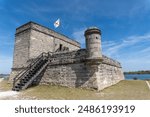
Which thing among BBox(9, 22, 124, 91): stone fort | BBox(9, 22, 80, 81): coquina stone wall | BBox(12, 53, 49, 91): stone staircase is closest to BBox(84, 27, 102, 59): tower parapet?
BBox(9, 22, 124, 91): stone fort

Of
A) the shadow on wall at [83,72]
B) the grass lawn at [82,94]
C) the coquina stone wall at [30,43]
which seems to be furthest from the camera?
the coquina stone wall at [30,43]

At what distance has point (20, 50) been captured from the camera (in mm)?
19406

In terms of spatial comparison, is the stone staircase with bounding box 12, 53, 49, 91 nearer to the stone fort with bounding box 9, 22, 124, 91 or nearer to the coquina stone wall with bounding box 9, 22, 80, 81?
the stone fort with bounding box 9, 22, 124, 91

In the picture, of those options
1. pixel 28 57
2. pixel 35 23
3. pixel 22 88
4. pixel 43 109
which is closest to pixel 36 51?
pixel 28 57

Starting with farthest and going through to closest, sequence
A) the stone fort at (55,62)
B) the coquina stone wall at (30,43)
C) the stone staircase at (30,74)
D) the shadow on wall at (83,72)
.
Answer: the coquina stone wall at (30,43)
the stone staircase at (30,74)
the stone fort at (55,62)
the shadow on wall at (83,72)

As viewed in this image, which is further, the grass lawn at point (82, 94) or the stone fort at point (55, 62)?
the stone fort at point (55, 62)

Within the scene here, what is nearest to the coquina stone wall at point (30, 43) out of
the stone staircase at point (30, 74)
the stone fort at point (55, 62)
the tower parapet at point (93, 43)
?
the stone fort at point (55, 62)

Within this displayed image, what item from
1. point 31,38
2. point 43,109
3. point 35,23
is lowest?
point 43,109

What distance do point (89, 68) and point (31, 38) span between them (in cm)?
1060

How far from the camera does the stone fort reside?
1164 cm

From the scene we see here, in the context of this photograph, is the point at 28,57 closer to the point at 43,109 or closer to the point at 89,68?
the point at 89,68

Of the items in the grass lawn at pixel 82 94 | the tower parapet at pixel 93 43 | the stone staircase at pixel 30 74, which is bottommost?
the grass lawn at pixel 82 94

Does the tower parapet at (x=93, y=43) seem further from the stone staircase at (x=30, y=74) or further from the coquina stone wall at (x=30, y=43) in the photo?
the coquina stone wall at (x=30, y=43)

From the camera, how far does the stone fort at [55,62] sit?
11.6 m
